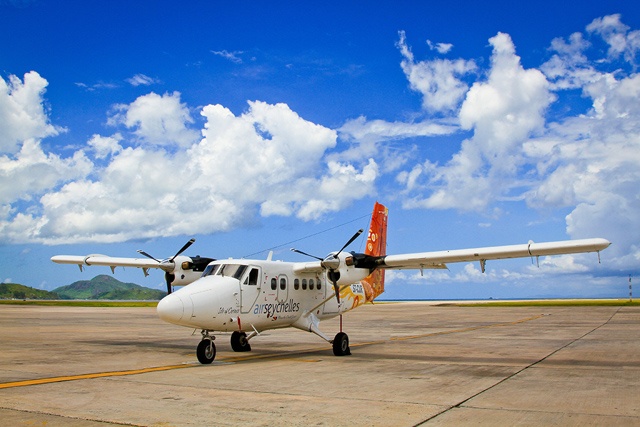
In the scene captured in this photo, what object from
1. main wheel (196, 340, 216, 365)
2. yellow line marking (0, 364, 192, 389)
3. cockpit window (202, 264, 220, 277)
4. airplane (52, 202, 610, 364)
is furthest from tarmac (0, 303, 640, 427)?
cockpit window (202, 264, 220, 277)

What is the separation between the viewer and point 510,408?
8.87m

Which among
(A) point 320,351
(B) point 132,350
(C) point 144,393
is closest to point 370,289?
(A) point 320,351

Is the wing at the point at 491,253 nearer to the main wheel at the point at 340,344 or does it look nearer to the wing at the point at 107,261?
the main wheel at the point at 340,344

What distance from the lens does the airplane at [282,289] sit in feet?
47.9

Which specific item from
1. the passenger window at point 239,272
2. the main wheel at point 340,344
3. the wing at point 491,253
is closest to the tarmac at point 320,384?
the main wheel at point 340,344

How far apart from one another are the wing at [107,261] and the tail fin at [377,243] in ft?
25.9

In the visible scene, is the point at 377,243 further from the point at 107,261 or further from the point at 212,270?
the point at 107,261

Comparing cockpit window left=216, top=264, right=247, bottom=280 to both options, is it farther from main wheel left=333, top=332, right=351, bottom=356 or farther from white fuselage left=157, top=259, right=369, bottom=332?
main wheel left=333, top=332, right=351, bottom=356

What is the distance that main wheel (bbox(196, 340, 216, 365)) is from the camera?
570 inches

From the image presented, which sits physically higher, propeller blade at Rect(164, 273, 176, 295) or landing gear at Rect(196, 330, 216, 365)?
propeller blade at Rect(164, 273, 176, 295)

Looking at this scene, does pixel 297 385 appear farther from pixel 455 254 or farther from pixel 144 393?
pixel 455 254

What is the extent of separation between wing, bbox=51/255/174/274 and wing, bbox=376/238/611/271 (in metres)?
8.74

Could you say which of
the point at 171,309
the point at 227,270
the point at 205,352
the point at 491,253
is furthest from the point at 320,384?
the point at 491,253

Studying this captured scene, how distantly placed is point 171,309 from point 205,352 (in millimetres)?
1599
